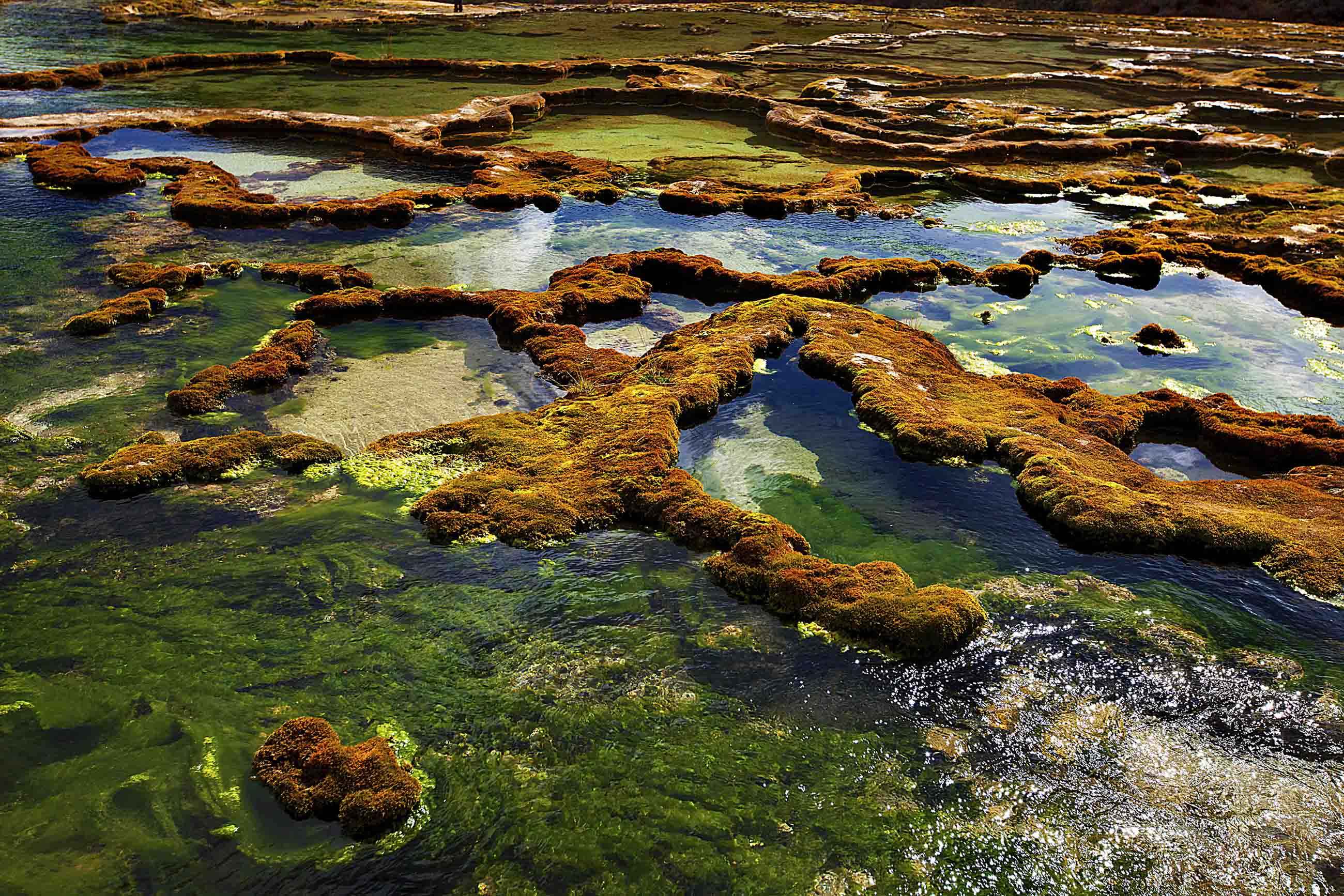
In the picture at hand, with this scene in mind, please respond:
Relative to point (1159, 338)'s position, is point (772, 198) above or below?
above

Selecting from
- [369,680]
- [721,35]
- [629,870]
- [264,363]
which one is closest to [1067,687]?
[629,870]

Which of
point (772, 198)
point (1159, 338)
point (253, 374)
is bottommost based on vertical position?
point (1159, 338)

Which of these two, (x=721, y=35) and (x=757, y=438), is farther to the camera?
(x=721, y=35)

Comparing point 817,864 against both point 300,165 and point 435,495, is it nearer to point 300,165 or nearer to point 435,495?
point 435,495

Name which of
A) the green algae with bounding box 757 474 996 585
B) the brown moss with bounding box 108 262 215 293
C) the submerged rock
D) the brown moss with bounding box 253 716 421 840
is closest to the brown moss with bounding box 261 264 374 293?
the brown moss with bounding box 108 262 215 293

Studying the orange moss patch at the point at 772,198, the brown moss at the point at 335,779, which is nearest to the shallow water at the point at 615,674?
the brown moss at the point at 335,779

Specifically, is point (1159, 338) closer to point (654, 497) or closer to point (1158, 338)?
point (1158, 338)

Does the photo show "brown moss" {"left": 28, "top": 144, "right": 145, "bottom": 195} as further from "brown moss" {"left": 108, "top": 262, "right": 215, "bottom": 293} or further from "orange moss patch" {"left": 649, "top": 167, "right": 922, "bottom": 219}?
"orange moss patch" {"left": 649, "top": 167, "right": 922, "bottom": 219}

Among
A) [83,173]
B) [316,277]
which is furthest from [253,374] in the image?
[83,173]
